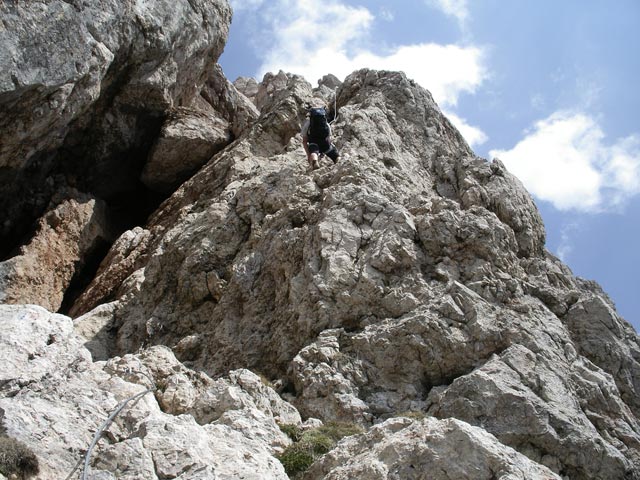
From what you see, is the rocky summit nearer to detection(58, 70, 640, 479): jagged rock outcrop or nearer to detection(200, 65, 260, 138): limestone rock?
detection(58, 70, 640, 479): jagged rock outcrop

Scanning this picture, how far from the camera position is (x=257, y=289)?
747 inches

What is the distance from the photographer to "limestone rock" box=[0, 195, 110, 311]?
22531 mm

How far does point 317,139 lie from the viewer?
22.8 metres

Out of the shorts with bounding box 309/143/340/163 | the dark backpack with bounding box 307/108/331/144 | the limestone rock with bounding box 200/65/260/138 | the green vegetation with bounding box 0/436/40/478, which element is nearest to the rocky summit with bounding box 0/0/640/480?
the green vegetation with bounding box 0/436/40/478

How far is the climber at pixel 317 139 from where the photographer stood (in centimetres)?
2269

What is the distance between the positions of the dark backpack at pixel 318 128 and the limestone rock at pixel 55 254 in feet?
28.8

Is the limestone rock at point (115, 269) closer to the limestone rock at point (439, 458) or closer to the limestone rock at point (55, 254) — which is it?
the limestone rock at point (55, 254)

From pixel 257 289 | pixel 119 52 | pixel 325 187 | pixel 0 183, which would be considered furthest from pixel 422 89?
pixel 0 183

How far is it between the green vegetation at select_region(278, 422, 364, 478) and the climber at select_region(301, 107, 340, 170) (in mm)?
10319

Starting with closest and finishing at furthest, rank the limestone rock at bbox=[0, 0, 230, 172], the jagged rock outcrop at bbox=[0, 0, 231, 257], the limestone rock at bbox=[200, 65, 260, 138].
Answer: the limestone rock at bbox=[0, 0, 230, 172] → the jagged rock outcrop at bbox=[0, 0, 231, 257] → the limestone rock at bbox=[200, 65, 260, 138]

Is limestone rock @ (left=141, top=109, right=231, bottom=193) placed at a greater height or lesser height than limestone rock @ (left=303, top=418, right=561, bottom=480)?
greater

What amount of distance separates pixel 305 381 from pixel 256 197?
7.73 m

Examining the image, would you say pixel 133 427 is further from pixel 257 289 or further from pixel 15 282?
pixel 15 282

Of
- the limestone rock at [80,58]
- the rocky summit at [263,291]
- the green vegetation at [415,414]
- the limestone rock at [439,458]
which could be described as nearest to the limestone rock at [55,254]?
the rocky summit at [263,291]
